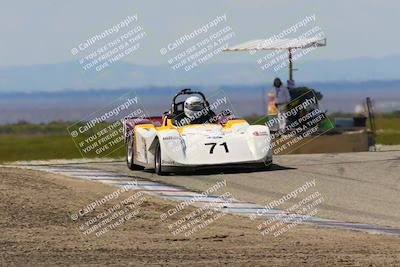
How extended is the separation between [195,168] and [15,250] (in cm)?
880

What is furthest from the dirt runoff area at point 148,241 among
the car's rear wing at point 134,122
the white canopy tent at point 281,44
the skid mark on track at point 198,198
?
the white canopy tent at point 281,44

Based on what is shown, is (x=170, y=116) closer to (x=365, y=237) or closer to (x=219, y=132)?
(x=219, y=132)

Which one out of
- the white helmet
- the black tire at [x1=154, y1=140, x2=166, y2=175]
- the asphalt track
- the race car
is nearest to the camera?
the asphalt track

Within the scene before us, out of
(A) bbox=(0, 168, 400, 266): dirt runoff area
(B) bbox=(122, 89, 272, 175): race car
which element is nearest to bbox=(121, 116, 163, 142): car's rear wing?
(B) bbox=(122, 89, 272, 175): race car

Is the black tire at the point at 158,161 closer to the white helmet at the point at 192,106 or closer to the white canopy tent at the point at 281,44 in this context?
the white helmet at the point at 192,106

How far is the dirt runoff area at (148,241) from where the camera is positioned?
428 inches

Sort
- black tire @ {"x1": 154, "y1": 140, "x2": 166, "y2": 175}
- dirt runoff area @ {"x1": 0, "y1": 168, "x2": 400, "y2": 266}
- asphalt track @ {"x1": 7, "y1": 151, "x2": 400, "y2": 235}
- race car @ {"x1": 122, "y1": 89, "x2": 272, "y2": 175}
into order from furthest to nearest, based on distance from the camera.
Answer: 1. black tire @ {"x1": 154, "y1": 140, "x2": 166, "y2": 175}
2. race car @ {"x1": 122, "y1": 89, "x2": 272, "y2": 175}
3. asphalt track @ {"x1": 7, "y1": 151, "x2": 400, "y2": 235}
4. dirt runoff area @ {"x1": 0, "y1": 168, "x2": 400, "y2": 266}

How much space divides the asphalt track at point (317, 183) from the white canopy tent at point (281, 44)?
5.40m

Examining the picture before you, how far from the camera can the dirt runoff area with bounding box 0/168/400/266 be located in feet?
35.6

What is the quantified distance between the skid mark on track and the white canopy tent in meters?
8.44

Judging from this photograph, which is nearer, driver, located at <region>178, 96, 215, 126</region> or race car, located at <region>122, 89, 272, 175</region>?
race car, located at <region>122, 89, 272, 175</region>

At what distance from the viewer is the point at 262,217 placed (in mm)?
15164

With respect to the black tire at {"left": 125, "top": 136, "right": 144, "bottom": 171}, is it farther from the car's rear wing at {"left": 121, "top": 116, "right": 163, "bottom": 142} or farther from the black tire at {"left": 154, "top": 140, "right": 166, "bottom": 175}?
the black tire at {"left": 154, "top": 140, "right": 166, "bottom": 175}

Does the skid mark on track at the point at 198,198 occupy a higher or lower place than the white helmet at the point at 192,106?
lower
